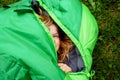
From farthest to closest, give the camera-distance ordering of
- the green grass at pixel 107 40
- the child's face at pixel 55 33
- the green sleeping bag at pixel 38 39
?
the green grass at pixel 107 40 < the child's face at pixel 55 33 < the green sleeping bag at pixel 38 39

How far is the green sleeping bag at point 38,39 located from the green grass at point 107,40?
0.35 m

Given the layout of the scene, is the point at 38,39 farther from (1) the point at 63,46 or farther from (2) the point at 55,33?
(1) the point at 63,46

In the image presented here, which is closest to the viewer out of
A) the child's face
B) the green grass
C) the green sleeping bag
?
the green sleeping bag

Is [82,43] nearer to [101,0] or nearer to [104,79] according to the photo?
[104,79]

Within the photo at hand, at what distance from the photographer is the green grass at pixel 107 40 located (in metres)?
3.18

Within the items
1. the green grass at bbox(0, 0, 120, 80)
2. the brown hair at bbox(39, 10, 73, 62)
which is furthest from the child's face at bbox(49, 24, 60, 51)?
the green grass at bbox(0, 0, 120, 80)

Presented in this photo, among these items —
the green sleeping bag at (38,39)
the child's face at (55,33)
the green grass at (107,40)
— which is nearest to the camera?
the green sleeping bag at (38,39)

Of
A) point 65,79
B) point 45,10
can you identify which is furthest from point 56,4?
point 65,79

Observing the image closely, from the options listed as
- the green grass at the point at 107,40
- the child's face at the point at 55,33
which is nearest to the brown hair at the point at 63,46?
the child's face at the point at 55,33

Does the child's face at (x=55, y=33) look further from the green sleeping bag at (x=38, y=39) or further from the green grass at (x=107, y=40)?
the green grass at (x=107, y=40)

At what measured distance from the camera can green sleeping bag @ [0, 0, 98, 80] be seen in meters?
2.32

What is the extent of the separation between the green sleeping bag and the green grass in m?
0.35

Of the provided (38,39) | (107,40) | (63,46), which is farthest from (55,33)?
(107,40)

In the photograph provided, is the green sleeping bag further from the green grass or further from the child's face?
the green grass
